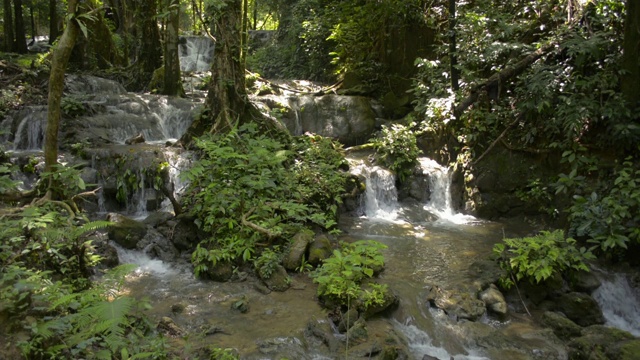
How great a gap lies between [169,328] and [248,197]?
3.09 meters

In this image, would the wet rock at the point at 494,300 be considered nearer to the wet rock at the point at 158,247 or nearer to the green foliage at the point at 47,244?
the wet rock at the point at 158,247

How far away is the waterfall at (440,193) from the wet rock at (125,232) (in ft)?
21.8

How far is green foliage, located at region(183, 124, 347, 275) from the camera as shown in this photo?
7.39m

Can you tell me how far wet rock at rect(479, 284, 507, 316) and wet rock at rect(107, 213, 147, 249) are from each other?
5.79 metres

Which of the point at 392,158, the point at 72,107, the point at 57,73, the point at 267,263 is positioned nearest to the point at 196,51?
the point at 72,107

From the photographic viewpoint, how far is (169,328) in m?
5.29

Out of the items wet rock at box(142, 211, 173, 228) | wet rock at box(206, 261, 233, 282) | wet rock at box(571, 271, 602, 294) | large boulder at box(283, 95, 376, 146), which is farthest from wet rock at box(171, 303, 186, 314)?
large boulder at box(283, 95, 376, 146)

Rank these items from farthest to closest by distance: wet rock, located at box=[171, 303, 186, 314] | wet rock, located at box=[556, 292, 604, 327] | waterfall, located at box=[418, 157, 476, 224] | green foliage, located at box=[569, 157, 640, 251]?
waterfall, located at box=[418, 157, 476, 224]
green foliage, located at box=[569, 157, 640, 251]
wet rock, located at box=[556, 292, 604, 327]
wet rock, located at box=[171, 303, 186, 314]

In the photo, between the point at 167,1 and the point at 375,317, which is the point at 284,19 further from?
the point at 375,317

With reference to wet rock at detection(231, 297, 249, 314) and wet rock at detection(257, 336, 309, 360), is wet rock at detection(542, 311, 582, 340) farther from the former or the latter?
wet rock at detection(231, 297, 249, 314)

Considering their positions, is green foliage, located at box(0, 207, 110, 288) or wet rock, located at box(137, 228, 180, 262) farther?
wet rock, located at box(137, 228, 180, 262)

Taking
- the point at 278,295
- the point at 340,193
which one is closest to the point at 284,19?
the point at 340,193

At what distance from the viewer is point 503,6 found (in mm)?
11977

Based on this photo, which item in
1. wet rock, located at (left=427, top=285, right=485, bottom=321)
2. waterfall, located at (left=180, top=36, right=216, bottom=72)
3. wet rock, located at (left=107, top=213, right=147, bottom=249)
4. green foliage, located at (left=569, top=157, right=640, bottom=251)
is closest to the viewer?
wet rock, located at (left=427, top=285, right=485, bottom=321)
